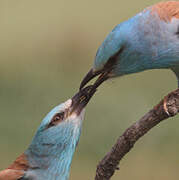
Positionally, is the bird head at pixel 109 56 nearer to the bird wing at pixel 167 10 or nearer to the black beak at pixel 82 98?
the black beak at pixel 82 98

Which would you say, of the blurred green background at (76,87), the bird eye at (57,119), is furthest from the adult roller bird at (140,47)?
the bird eye at (57,119)

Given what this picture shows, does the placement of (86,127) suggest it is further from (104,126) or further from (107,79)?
(107,79)

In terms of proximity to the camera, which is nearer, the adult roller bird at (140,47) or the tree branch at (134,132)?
the tree branch at (134,132)

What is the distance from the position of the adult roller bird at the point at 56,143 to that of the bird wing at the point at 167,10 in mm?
714

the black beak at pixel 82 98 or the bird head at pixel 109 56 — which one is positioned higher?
the bird head at pixel 109 56

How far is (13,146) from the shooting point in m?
6.46

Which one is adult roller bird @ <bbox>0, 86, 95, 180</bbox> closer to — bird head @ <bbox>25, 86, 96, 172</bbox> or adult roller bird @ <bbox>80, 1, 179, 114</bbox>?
bird head @ <bbox>25, 86, 96, 172</bbox>

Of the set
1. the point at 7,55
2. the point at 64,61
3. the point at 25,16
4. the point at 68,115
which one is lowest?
the point at 68,115

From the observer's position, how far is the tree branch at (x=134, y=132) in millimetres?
3326

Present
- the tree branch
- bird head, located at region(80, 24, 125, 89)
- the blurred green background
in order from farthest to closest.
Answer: the blurred green background
bird head, located at region(80, 24, 125, 89)
the tree branch

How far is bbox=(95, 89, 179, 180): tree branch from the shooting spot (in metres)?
3.33

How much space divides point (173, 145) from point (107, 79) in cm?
242

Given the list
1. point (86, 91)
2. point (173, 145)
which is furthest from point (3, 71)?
point (86, 91)

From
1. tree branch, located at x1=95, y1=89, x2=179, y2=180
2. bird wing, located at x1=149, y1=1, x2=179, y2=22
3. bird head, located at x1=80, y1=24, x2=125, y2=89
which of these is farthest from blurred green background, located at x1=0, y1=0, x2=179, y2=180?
tree branch, located at x1=95, y1=89, x2=179, y2=180
